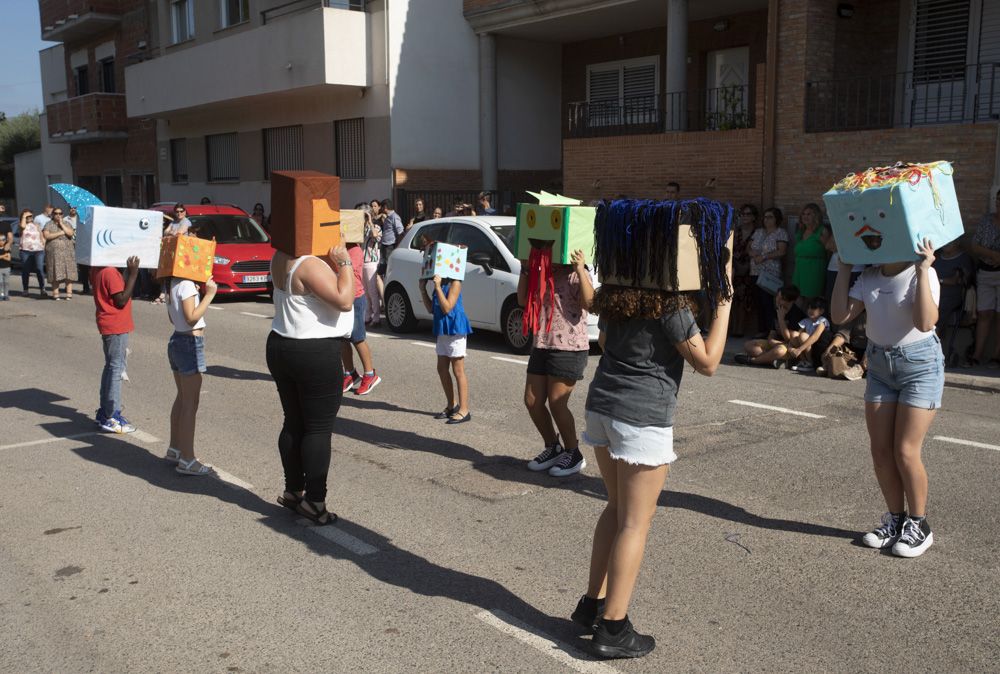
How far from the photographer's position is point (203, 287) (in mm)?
6883

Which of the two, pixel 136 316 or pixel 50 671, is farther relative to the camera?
pixel 136 316

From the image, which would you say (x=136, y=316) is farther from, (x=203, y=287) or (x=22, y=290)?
(x=203, y=287)

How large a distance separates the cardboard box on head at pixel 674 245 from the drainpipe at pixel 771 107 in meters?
11.9

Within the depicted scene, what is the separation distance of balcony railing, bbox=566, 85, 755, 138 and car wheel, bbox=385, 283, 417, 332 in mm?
6375

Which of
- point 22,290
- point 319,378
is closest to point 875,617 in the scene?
point 319,378

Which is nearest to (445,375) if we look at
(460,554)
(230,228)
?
(460,554)

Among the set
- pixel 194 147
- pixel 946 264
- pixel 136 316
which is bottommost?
pixel 136 316

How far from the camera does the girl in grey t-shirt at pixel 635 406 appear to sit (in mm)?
3850

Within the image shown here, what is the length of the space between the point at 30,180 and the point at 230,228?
28155mm

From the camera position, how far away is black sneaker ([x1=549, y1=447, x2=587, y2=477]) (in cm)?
663

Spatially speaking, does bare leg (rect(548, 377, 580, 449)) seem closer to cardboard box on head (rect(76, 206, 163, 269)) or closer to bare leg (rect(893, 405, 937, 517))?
bare leg (rect(893, 405, 937, 517))

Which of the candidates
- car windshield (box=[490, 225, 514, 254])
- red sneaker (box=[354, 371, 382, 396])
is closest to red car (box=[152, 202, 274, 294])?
car windshield (box=[490, 225, 514, 254])

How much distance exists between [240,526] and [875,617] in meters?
3.47

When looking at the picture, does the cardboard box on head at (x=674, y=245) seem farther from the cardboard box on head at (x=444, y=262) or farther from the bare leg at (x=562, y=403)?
the cardboard box on head at (x=444, y=262)
